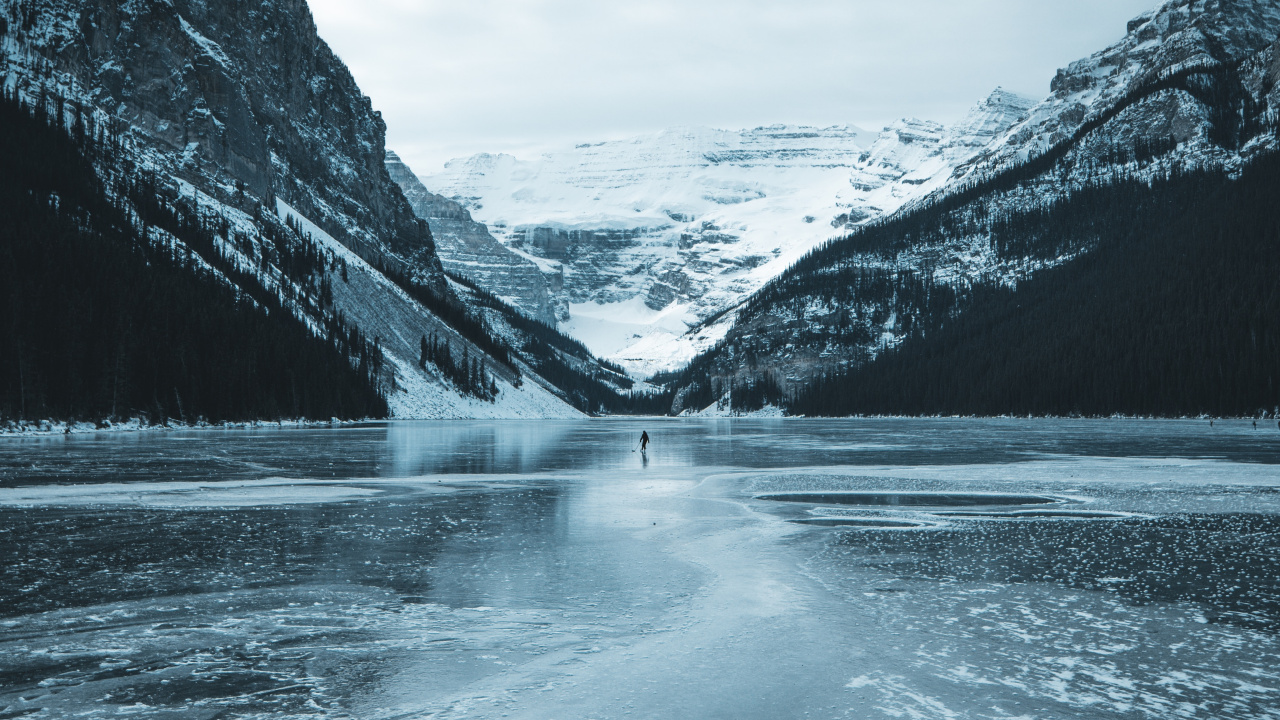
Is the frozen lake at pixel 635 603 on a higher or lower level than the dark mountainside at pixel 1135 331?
lower

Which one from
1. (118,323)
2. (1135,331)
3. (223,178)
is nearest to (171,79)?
(223,178)

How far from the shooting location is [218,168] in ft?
502

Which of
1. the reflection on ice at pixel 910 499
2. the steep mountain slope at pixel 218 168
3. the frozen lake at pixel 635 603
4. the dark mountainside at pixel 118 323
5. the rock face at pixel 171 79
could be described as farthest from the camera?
the rock face at pixel 171 79

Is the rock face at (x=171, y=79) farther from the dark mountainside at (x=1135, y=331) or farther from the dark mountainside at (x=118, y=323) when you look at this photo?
the dark mountainside at (x=1135, y=331)

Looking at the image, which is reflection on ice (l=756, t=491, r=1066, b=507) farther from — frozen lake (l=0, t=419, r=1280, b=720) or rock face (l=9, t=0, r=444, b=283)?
rock face (l=9, t=0, r=444, b=283)

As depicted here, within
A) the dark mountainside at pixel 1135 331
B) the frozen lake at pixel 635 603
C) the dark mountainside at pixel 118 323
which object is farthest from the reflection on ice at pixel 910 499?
the dark mountainside at pixel 1135 331

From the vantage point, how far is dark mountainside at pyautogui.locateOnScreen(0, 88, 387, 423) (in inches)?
2879

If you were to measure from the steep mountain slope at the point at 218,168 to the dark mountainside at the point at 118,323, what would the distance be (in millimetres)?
6828

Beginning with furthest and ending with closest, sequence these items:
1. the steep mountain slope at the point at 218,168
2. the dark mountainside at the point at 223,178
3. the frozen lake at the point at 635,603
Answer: the steep mountain slope at the point at 218,168 < the dark mountainside at the point at 223,178 < the frozen lake at the point at 635,603

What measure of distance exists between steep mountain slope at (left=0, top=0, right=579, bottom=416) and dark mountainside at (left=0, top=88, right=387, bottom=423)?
22.4ft

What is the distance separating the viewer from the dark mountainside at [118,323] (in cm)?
7312

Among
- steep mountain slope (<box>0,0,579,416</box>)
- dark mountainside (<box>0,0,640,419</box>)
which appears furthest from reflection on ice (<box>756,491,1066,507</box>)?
steep mountain slope (<box>0,0,579,416</box>)

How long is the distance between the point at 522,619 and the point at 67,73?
543 feet

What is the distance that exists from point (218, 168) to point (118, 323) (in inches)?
3263
